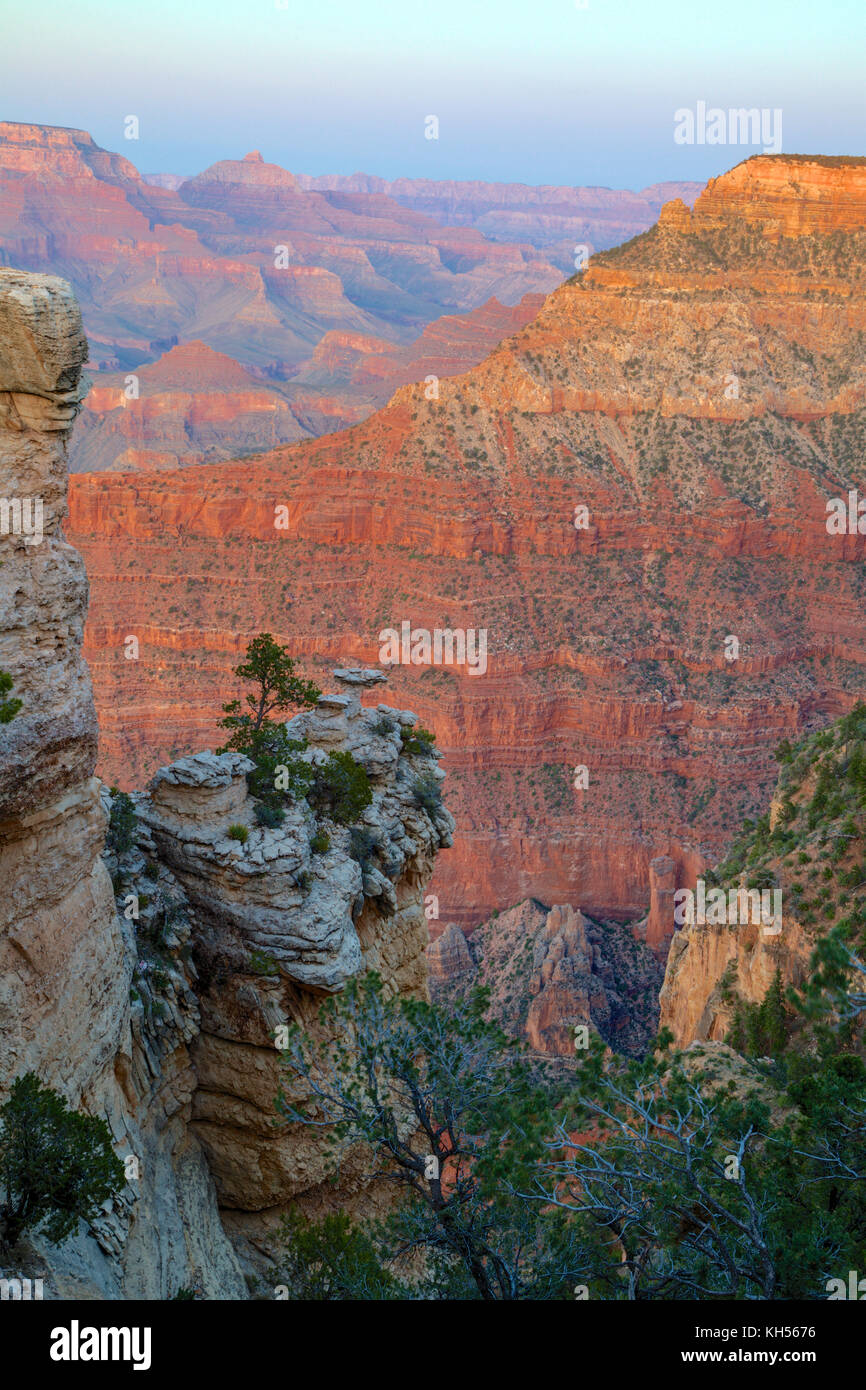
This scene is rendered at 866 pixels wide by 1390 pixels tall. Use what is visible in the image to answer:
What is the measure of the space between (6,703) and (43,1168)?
6.16 m

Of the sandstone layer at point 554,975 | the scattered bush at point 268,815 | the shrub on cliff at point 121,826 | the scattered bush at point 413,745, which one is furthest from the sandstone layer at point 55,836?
the sandstone layer at point 554,975

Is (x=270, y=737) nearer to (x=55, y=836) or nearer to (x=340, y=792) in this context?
(x=340, y=792)

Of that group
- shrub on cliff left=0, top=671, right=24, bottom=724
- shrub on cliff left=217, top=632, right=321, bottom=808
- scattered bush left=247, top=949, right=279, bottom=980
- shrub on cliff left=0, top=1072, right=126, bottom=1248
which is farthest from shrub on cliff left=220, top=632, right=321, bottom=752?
shrub on cliff left=0, top=1072, right=126, bottom=1248

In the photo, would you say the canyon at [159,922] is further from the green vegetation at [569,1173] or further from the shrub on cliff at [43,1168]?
the green vegetation at [569,1173]

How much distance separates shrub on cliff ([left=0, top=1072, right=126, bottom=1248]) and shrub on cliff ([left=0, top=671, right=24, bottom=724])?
16.1 ft

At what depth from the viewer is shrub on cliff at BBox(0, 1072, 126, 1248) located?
603 inches

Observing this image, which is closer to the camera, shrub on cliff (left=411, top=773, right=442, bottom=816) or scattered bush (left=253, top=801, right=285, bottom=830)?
scattered bush (left=253, top=801, right=285, bottom=830)

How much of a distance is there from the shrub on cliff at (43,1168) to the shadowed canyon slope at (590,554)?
189 feet

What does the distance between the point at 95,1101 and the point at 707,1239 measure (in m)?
10.0

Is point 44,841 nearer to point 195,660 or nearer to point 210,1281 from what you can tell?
point 210,1281

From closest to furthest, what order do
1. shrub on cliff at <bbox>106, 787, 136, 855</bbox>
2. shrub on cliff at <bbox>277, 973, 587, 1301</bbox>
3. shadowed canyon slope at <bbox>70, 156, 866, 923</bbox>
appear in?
shrub on cliff at <bbox>277, 973, 587, 1301</bbox> → shrub on cliff at <bbox>106, 787, 136, 855</bbox> → shadowed canyon slope at <bbox>70, 156, 866, 923</bbox>

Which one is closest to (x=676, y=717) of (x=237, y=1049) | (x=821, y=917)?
(x=821, y=917)

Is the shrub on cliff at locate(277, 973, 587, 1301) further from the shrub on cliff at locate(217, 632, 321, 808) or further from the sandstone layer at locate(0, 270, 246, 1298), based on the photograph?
the shrub on cliff at locate(217, 632, 321, 808)

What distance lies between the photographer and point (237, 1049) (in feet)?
73.5
